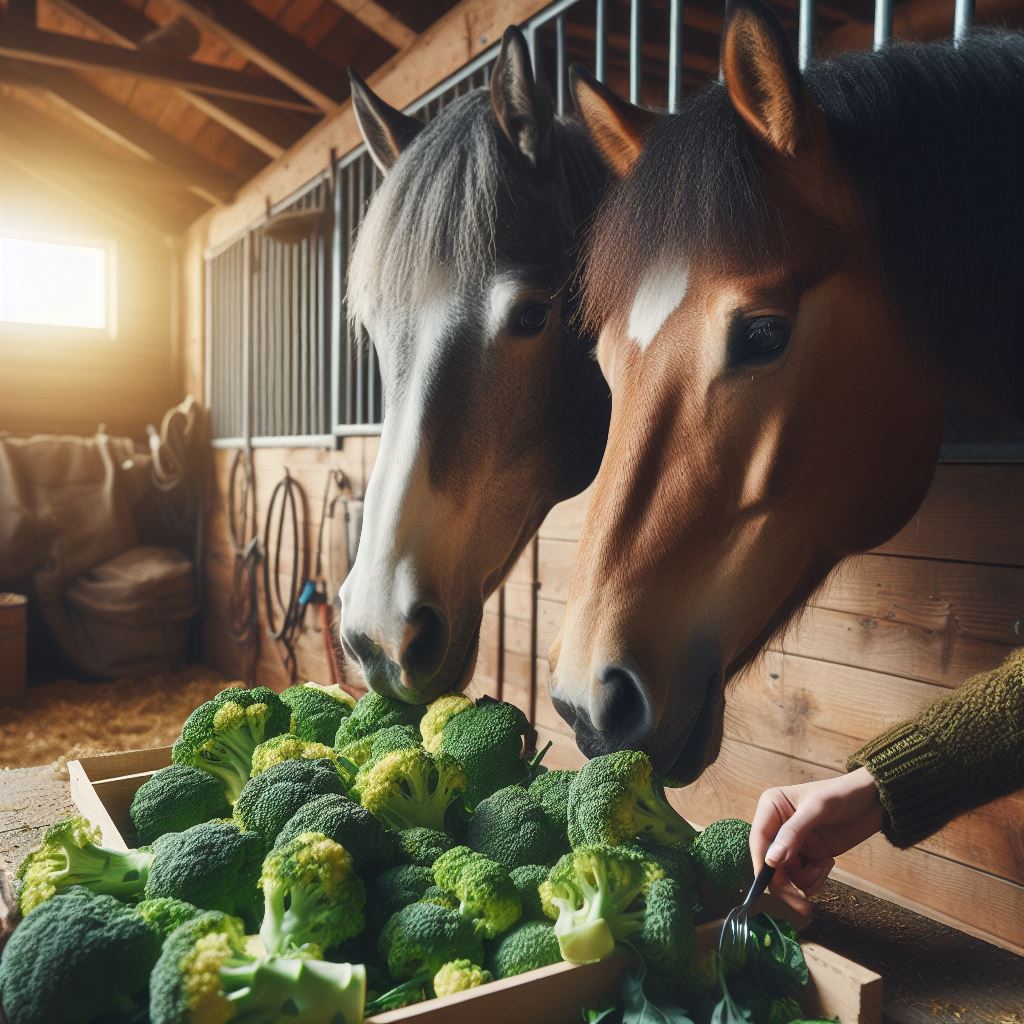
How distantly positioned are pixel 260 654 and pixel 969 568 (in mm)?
3128

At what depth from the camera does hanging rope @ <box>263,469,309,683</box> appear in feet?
10.6

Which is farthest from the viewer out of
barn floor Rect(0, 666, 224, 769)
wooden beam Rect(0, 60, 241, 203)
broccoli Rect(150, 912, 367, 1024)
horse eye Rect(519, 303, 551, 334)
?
wooden beam Rect(0, 60, 241, 203)

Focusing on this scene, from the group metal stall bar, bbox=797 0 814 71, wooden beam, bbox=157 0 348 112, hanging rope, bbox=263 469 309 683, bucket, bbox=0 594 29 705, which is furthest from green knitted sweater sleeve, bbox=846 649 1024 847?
bucket, bbox=0 594 29 705

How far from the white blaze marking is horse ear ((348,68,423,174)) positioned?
2.75ft

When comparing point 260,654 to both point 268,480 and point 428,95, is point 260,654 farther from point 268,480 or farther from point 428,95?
point 428,95

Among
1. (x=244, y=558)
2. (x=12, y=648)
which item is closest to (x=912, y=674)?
(x=244, y=558)

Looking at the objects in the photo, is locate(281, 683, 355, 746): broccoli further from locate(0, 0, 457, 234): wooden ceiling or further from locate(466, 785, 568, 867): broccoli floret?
locate(0, 0, 457, 234): wooden ceiling

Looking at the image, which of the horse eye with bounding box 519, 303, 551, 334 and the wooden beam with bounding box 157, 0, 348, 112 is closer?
the horse eye with bounding box 519, 303, 551, 334

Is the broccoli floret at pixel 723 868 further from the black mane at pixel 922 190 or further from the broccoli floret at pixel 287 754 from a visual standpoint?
the black mane at pixel 922 190

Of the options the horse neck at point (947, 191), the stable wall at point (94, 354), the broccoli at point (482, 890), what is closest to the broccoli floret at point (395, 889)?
the broccoli at point (482, 890)

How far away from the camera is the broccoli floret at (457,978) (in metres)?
0.62

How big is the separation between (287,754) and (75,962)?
1.19ft

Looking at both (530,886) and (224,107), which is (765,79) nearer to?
(530,886)

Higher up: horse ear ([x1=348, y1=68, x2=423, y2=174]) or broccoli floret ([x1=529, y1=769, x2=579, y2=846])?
horse ear ([x1=348, y1=68, x2=423, y2=174])
